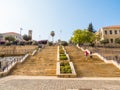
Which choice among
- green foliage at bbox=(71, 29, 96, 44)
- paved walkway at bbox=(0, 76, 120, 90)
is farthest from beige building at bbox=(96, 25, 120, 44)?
paved walkway at bbox=(0, 76, 120, 90)

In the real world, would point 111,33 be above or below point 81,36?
above

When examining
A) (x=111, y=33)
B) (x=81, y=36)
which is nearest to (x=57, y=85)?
(x=81, y=36)

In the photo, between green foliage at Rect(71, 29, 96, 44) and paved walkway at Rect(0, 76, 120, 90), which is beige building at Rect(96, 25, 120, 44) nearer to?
green foliage at Rect(71, 29, 96, 44)

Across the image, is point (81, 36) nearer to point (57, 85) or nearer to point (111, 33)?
point (111, 33)

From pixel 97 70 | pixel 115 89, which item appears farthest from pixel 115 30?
pixel 115 89

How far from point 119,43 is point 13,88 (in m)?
61.5

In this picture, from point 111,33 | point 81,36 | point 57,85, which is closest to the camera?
point 57,85

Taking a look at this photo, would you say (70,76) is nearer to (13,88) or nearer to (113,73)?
(113,73)

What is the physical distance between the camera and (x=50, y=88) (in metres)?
12.7

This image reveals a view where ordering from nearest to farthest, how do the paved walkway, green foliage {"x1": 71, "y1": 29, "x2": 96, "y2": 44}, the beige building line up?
the paved walkway, green foliage {"x1": 71, "y1": 29, "x2": 96, "y2": 44}, the beige building

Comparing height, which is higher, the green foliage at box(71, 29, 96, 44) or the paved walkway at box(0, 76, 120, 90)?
the green foliage at box(71, 29, 96, 44)

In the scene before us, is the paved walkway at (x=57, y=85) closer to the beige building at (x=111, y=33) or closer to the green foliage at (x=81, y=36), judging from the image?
the green foliage at (x=81, y=36)

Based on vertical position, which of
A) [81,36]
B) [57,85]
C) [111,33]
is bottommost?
[57,85]

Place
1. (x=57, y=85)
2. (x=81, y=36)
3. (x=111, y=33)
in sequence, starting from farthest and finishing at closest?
(x=111, y=33) < (x=81, y=36) < (x=57, y=85)
